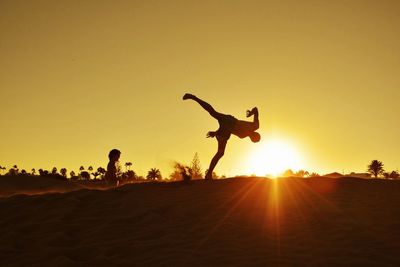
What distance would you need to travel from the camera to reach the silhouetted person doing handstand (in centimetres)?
1584

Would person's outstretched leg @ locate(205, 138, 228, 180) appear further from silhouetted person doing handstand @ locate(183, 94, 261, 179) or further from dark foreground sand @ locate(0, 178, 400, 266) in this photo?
dark foreground sand @ locate(0, 178, 400, 266)

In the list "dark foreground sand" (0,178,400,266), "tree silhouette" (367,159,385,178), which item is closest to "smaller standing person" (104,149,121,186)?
"dark foreground sand" (0,178,400,266)

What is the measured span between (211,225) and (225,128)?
542 centimetres

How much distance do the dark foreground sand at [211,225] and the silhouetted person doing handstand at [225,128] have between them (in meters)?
1.06

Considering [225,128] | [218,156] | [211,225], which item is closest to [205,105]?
[225,128]

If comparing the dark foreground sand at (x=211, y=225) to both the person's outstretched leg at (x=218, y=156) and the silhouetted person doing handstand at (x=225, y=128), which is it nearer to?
the person's outstretched leg at (x=218, y=156)

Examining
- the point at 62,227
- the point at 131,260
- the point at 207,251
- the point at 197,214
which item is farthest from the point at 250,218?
the point at 62,227

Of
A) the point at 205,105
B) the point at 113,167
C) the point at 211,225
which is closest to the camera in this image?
the point at 211,225

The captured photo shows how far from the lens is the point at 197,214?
11867 millimetres

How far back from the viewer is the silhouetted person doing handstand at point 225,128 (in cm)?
1584

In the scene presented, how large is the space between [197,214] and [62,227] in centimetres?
310

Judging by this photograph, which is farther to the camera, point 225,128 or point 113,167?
point 113,167

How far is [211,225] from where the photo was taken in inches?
432

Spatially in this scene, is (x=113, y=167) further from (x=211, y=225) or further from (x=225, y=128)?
(x=211, y=225)
